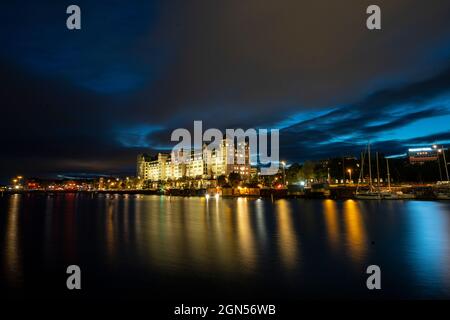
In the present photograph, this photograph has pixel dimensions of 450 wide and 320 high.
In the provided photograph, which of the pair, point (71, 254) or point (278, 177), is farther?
point (278, 177)

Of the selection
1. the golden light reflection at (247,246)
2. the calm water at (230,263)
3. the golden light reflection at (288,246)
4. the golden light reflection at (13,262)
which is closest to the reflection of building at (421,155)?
the calm water at (230,263)

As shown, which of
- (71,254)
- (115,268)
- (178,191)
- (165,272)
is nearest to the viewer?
(165,272)

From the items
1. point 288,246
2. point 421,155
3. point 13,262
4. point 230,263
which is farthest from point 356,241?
point 421,155

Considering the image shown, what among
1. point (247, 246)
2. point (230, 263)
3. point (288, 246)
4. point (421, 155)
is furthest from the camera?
point (421, 155)

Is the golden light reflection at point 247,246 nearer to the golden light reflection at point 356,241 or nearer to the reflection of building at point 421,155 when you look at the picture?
the golden light reflection at point 356,241

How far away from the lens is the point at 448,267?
16.9 m

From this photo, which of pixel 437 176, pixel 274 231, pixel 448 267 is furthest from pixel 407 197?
pixel 448 267

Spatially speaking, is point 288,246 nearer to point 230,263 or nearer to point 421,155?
point 230,263

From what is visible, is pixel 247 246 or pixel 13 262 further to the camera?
pixel 247 246

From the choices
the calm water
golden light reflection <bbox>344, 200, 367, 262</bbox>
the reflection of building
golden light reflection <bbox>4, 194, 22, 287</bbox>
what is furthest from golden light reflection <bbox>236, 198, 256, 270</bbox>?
the reflection of building

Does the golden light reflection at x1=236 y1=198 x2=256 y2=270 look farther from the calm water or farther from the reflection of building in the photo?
the reflection of building

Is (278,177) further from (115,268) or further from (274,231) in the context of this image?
(115,268)

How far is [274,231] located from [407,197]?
2758 inches

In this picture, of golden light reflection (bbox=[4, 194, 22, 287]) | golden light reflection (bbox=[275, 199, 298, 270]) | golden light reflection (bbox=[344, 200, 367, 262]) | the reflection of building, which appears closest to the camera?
golden light reflection (bbox=[4, 194, 22, 287])
